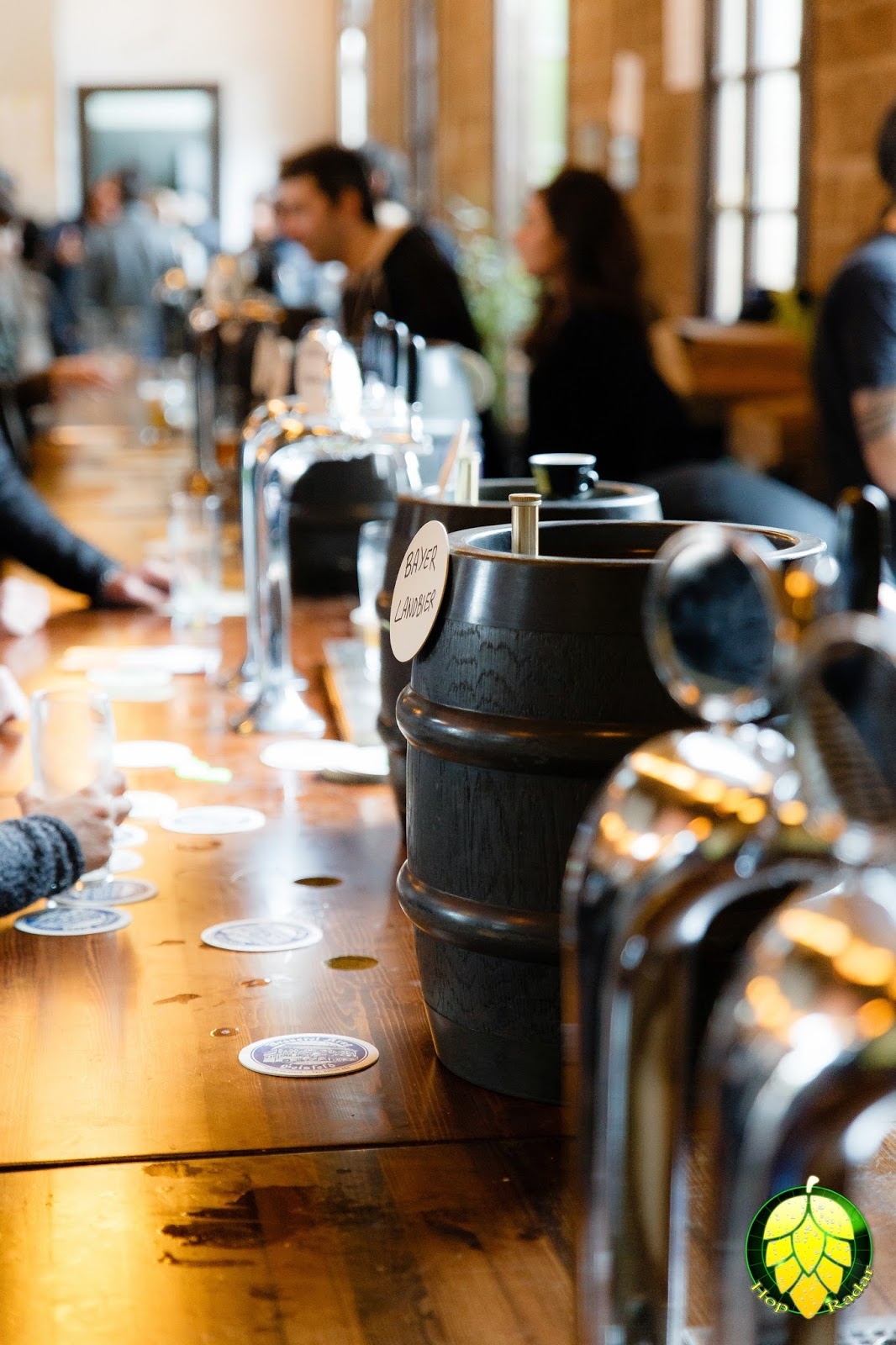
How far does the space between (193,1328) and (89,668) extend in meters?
1.58

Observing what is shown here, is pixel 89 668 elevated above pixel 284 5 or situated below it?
below

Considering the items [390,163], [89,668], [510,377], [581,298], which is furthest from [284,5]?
[89,668]

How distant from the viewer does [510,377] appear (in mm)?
8031

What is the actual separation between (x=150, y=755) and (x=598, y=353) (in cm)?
228

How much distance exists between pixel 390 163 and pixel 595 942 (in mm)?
5711

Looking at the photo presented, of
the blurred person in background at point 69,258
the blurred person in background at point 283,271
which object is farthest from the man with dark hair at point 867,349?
the blurred person in background at point 69,258

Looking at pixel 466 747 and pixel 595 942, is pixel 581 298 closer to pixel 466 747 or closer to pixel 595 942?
pixel 466 747

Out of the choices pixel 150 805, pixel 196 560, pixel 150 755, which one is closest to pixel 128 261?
pixel 196 560

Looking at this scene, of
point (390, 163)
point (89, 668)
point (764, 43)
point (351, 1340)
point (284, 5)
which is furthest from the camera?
point (284, 5)

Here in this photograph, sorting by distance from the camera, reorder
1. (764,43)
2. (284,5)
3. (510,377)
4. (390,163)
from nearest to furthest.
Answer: (764,43)
(390,163)
(510,377)
(284,5)

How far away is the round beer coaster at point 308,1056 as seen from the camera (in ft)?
3.37

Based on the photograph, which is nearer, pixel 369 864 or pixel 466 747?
pixel 466 747

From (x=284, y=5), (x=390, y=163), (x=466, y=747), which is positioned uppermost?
(x=284, y=5)

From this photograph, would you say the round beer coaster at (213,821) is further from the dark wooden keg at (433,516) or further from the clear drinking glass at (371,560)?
the clear drinking glass at (371,560)
